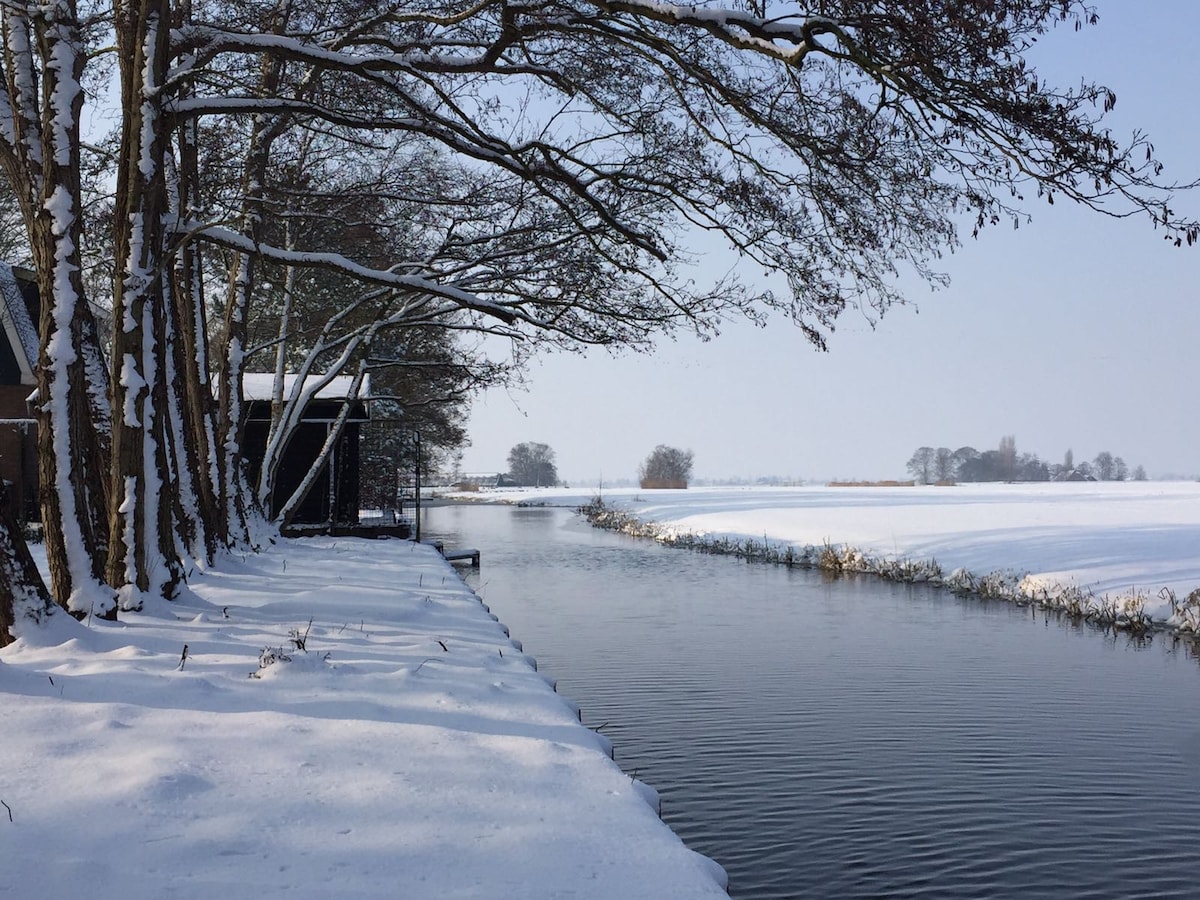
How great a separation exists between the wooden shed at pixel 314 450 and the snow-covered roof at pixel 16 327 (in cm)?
498

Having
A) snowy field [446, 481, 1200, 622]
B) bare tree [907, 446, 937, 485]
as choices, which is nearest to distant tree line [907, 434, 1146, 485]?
bare tree [907, 446, 937, 485]

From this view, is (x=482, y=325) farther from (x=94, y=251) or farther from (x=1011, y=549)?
(x=1011, y=549)

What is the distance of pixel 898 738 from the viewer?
9.24 meters

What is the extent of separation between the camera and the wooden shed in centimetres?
2717

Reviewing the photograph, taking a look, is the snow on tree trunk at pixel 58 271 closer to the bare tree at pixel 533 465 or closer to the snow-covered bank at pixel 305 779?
the snow-covered bank at pixel 305 779

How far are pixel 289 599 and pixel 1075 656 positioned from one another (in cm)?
1004

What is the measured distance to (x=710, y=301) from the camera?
11344 millimetres

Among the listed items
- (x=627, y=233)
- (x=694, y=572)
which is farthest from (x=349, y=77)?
(x=694, y=572)

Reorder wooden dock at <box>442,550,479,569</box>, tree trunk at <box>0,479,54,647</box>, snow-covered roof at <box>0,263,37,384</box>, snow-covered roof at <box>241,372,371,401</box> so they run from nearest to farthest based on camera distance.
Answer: tree trunk at <box>0,479,54,647</box> → snow-covered roof at <box>0,263,37,384</box> → wooden dock at <box>442,550,479,569</box> → snow-covered roof at <box>241,372,371,401</box>

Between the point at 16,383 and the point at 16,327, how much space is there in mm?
1365

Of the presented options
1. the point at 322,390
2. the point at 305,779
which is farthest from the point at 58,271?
the point at 322,390

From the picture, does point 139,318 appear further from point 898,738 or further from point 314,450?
point 314,450

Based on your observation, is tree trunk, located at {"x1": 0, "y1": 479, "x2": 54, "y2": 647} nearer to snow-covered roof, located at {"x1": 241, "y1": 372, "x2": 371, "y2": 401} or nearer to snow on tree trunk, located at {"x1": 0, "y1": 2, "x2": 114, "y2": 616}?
snow on tree trunk, located at {"x1": 0, "y1": 2, "x2": 114, "y2": 616}

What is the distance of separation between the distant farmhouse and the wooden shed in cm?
501
